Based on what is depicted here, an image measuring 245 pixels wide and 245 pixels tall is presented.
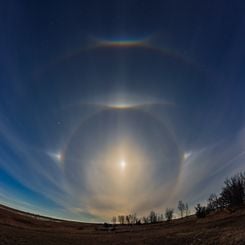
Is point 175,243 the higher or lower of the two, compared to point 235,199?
lower

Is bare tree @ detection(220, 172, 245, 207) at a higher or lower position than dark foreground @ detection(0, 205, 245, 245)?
higher

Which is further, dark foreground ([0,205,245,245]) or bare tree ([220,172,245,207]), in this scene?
bare tree ([220,172,245,207])

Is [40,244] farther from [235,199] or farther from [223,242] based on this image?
[235,199]

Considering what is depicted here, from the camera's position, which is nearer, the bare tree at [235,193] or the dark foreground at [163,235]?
the dark foreground at [163,235]

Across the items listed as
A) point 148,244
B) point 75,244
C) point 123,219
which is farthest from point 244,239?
point 123,219

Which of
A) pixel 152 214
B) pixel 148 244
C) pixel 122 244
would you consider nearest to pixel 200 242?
pixel 148 244

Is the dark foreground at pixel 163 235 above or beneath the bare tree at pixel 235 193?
beneath

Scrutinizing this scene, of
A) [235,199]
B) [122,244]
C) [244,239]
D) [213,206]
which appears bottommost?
[244,239]

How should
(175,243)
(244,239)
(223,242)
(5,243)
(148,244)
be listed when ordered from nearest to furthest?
(244,239), (223,242), (5,243), (175,243), (148,244)

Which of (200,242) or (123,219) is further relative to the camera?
(123,219)

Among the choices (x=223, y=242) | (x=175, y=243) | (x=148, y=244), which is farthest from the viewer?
(x=148, y=244)
